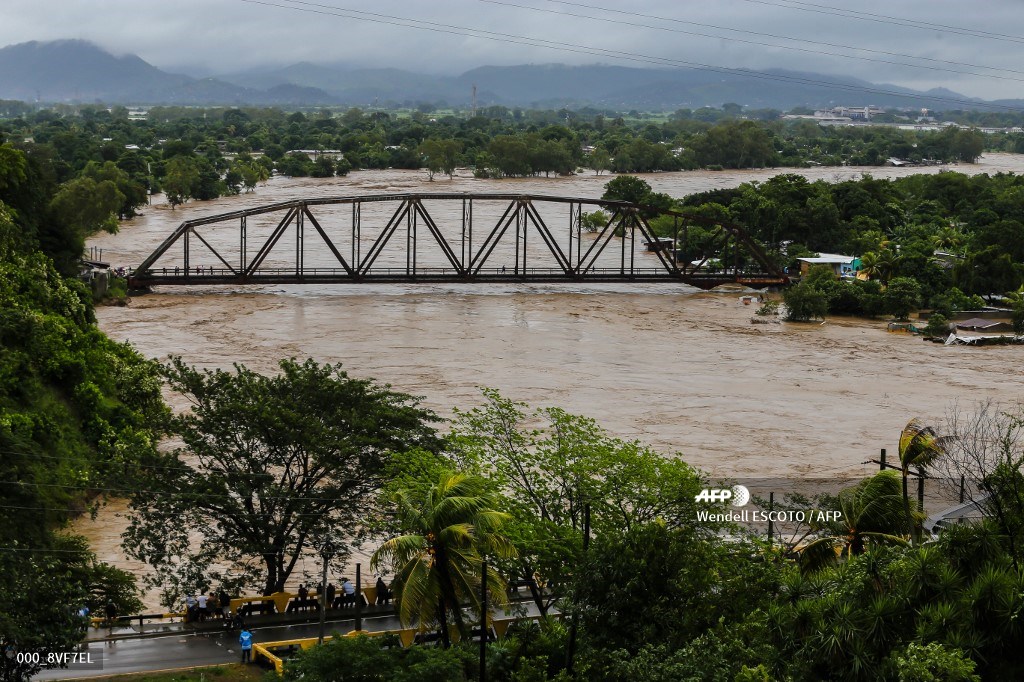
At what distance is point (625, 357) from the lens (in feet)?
174

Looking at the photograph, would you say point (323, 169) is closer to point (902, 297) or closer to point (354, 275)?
point (354, 275)

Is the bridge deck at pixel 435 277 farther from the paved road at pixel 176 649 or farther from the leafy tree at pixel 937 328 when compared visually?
the paved road at pixel 176 649

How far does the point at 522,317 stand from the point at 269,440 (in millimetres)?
37722

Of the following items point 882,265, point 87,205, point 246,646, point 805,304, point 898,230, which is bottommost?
point 805,304

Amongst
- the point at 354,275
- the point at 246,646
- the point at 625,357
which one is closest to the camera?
the point at 246,646

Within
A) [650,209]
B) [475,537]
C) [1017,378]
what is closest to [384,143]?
[650,209]

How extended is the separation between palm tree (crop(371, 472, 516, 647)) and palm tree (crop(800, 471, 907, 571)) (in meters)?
3.81

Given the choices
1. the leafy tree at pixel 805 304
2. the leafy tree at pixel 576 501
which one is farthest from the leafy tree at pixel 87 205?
the leafy tree at pixel 576 501

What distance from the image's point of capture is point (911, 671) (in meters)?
11.7

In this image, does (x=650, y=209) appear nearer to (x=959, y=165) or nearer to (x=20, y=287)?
(x=20, y=287)

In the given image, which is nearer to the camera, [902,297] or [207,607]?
[207,607]

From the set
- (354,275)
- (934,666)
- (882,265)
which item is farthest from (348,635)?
(882,265)

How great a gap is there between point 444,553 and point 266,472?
33.0ft

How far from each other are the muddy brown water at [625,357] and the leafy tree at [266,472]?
245 centimetres
